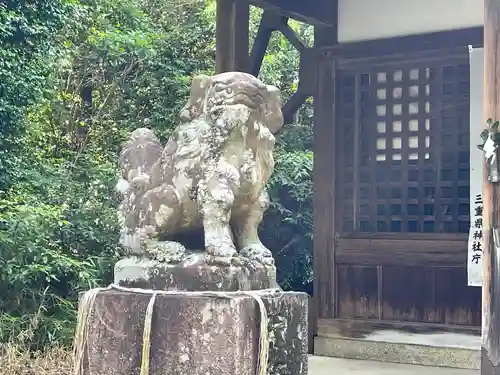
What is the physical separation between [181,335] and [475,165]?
14.1 feet

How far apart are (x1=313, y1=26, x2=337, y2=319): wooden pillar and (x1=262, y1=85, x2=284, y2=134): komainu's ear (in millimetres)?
4075

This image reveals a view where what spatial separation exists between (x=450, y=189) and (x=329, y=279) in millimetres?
1460

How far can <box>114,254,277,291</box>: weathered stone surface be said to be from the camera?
9.79ft

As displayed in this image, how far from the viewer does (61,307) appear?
6633 mm

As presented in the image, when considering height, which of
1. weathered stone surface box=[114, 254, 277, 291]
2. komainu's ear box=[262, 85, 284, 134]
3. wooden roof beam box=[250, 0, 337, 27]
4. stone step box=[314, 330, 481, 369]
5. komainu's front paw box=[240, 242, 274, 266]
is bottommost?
stone step box=[314, 330, 481, 369]

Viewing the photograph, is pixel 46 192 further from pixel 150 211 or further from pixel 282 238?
pixel 150 211

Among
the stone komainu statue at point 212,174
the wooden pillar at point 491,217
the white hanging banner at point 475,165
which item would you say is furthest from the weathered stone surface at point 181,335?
the white hanging banner at point 475,165

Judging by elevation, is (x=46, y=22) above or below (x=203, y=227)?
above

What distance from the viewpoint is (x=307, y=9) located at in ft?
23.9

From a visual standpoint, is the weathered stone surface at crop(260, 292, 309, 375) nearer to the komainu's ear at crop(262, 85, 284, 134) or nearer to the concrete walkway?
the komainu's ear at crop(262, 85, 284, 134)

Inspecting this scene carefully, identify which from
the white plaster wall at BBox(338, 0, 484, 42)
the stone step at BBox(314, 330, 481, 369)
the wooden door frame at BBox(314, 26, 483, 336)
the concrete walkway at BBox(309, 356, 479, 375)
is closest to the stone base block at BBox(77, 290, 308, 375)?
the concrete walkway at BBox(309, 356, 479, 375)

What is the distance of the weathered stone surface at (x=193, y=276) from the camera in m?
2.98

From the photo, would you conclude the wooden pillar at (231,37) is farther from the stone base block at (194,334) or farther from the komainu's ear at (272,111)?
the stone base block at (194,334)

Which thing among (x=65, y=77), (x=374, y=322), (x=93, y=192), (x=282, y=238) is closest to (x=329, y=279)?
(x=374, y=322)
